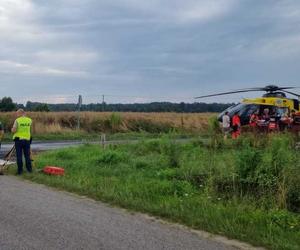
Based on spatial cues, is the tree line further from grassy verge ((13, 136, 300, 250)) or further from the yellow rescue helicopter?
grassy verge ((13, 136, 300, 250))

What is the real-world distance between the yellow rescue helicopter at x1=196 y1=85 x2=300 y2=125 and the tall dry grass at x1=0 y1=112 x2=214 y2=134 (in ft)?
29.9

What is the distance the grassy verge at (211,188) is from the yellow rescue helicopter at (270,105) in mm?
14143

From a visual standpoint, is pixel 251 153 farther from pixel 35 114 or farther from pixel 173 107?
pixel 173 107

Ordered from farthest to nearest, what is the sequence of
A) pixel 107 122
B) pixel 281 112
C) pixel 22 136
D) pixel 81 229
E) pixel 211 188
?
pixel 107 122 < pixel 281 112 < pixel 22 136 < pixel 211 188 < pixel 81 229

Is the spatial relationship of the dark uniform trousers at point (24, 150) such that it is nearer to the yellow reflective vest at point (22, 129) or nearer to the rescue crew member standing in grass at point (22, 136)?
the rescue crew member standing in grass at point (22, 136)

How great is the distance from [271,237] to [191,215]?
69.1 inches

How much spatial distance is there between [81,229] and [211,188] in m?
3.83

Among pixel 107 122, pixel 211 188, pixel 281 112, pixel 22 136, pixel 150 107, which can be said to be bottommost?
pixel 211 188

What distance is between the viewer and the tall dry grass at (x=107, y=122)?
39281 millimetres

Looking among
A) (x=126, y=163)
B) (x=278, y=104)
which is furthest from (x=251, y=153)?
(x=278, y=104)

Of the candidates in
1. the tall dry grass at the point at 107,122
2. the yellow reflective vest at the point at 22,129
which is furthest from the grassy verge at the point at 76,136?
the yellow reflective vest at the point at 22,129

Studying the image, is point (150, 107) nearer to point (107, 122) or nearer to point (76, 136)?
point (107, 122)

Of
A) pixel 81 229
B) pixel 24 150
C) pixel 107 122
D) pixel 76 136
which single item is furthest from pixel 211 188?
pixel 107 122

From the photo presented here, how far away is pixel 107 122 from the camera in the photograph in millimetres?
42344
